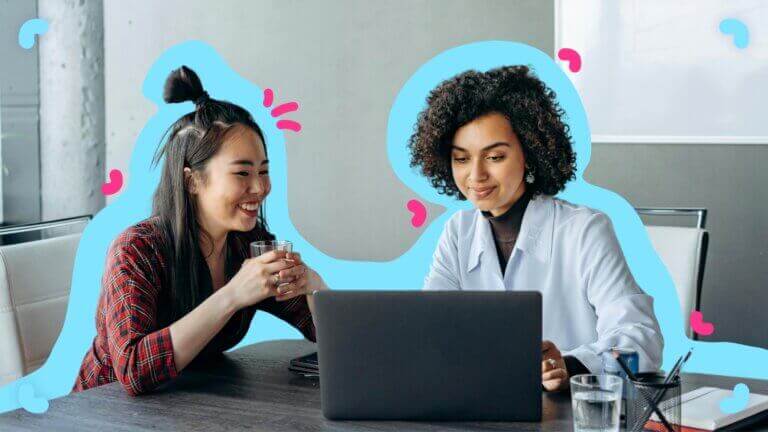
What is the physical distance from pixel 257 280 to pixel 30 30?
8.93ft

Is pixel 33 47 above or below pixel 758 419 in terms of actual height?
above

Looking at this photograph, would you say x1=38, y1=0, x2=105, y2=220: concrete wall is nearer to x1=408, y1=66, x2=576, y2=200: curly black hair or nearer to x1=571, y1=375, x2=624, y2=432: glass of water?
x1=408, y1=66, x2=576, y2=200: curly black hair

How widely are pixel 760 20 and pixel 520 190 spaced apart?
146 cm

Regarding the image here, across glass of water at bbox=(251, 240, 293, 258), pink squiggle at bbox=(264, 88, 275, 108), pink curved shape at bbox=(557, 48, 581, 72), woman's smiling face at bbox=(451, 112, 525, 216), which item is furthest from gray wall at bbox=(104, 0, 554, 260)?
glass of water at bbox=(251, 240, 293, 258)

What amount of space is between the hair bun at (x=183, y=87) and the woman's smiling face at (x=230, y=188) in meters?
0.12

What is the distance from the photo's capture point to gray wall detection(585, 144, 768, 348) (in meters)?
3.27

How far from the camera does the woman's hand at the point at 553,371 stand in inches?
68.3

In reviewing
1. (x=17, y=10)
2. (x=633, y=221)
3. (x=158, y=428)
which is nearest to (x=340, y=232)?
(x=633, y=221)

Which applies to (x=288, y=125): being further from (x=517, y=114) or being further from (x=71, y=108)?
(x=517, y=114)

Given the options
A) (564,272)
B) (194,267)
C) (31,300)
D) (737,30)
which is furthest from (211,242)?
(737,30)

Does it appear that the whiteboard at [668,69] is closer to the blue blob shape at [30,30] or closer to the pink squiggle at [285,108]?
the pink squiggle at [285,108]

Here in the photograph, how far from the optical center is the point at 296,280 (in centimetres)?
194

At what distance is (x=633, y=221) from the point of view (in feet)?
9.75

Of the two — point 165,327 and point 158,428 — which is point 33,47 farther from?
point 158,428
